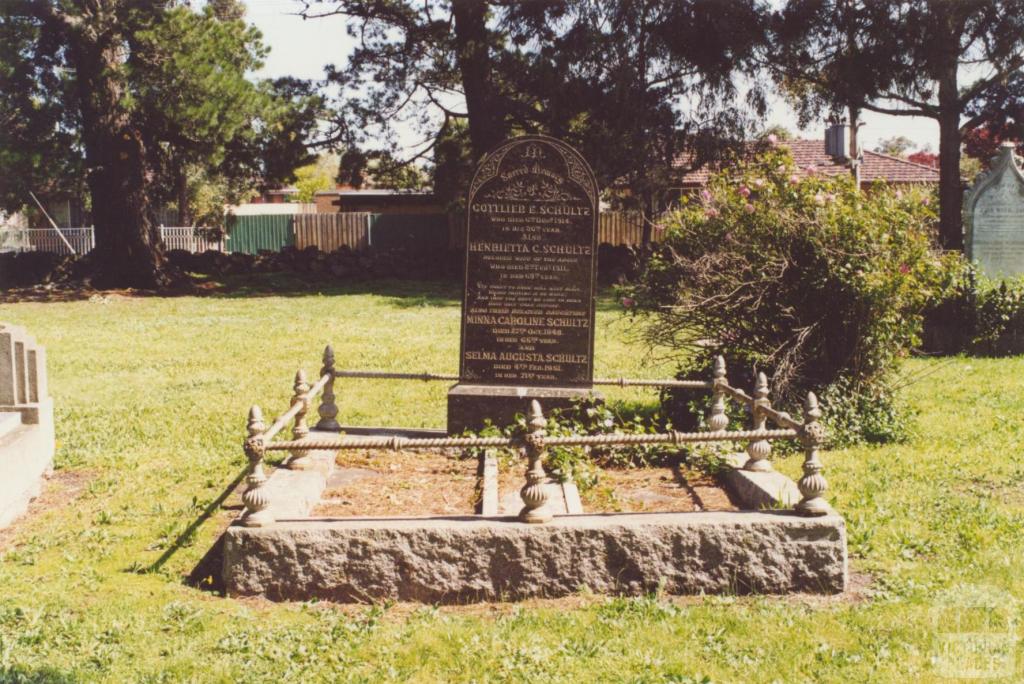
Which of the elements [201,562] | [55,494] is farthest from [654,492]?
[55,494]

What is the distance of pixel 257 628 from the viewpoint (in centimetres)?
488

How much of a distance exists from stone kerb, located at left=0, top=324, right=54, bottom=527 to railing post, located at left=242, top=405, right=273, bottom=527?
2501 mm

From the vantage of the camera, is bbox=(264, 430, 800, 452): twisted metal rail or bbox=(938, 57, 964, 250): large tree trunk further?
bbox=(938, 57, 964, 250): large tree trunk

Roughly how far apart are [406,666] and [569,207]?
451cm

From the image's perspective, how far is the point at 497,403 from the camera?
805 centimetres

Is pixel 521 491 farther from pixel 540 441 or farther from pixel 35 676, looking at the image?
pixel 35 676

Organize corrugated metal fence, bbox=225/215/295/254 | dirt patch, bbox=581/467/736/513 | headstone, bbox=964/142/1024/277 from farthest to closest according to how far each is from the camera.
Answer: corrugated metal fence, bbox=225/215/295/254
headstone, bbox=964/142/1024/277
dirt patch, bbox=581/467/736/513

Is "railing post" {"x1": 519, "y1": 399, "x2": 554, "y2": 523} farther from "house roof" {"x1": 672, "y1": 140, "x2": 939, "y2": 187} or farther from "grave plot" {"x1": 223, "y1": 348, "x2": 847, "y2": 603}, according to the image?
"house roof" {"x1": 672, "y1": 140, "x2": 939, "y2": 187}

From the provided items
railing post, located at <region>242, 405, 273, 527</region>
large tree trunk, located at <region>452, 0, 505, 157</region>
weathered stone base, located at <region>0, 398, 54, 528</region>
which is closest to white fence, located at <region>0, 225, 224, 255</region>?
large tree trunk, located at <region>452, 0, 505, 157</region>

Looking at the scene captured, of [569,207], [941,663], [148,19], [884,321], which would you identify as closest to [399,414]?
[569,207]

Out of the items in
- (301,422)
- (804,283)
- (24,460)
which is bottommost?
(24,460)

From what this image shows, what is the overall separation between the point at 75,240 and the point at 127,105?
2340 centimetres

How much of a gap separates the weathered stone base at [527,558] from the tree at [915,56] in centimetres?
1748

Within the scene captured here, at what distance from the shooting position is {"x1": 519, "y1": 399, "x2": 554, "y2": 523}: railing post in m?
5.36
